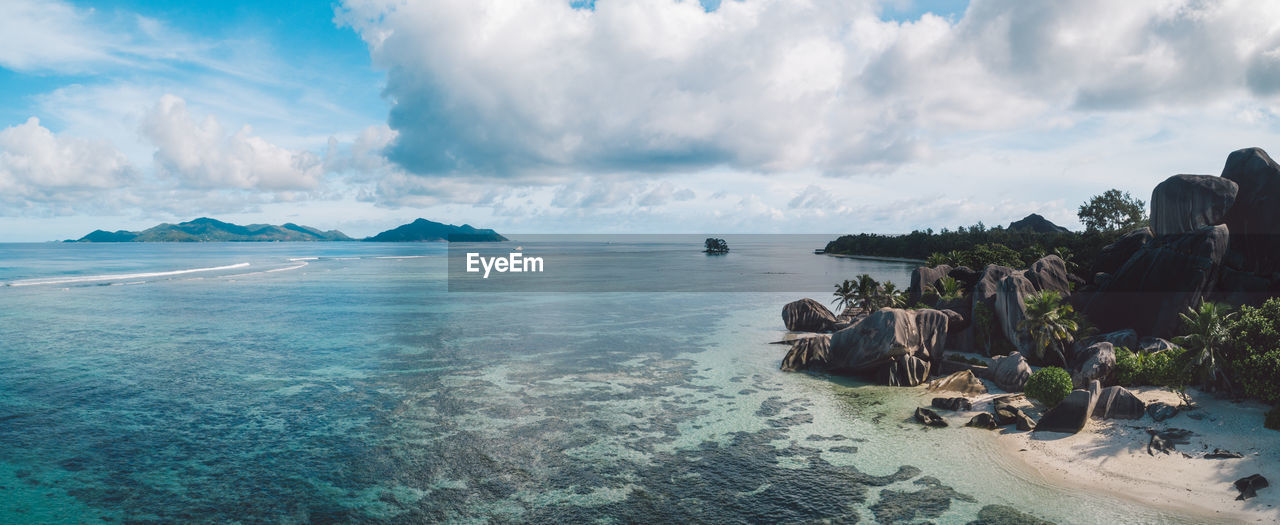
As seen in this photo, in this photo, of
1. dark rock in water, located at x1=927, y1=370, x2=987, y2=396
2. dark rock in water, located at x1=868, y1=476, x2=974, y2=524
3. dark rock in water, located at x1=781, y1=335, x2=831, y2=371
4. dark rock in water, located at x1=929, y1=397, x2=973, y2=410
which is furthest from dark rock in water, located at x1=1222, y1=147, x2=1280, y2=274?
dark rock in water, located at x1=868, y1=476, x2=974, y2=524

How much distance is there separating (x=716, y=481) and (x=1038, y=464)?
1652cm

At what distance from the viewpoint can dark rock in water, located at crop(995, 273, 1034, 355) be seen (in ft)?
165

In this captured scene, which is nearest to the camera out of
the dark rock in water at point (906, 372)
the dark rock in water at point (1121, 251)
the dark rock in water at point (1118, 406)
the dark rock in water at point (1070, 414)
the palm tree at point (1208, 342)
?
the dark rock in water at point (1070, 414)


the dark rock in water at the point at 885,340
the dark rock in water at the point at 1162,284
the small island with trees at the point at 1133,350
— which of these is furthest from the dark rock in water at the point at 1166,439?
the dark rock in water at the point at 1162,284

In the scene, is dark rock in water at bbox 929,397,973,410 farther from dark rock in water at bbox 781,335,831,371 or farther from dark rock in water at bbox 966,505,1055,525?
dark rock in water at bbox 966,505,1055,525

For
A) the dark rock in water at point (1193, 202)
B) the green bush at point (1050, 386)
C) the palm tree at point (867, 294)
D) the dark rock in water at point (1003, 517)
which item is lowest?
the dark rock in water at point (1003, 517)

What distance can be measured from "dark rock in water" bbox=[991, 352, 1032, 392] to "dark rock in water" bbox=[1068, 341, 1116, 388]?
9.45 ft

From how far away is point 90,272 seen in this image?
529 feet

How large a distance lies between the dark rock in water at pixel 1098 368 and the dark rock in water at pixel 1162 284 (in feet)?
31.3

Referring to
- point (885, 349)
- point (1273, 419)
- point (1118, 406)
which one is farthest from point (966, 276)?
point (1273, 419)

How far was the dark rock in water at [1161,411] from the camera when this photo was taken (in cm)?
3419

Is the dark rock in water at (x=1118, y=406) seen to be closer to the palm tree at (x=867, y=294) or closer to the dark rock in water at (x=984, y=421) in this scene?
the dark rock in water at (x=984, y=421)

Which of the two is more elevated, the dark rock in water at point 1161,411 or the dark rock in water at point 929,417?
the dark rock in water at point 1161,411

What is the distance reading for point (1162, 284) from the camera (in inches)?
1909
